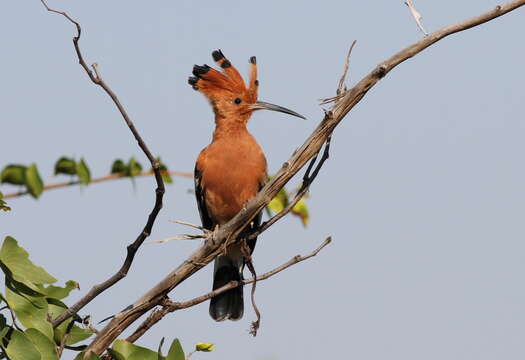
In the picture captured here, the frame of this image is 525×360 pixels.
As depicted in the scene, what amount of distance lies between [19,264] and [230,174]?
2.40m

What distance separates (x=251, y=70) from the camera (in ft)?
15.3

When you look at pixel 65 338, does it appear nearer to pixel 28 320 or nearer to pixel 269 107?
pixel 28 320

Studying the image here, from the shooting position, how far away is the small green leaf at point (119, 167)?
129 inches

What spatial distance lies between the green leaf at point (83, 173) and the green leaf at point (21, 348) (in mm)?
1188

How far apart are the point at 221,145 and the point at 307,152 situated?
245 centimetres

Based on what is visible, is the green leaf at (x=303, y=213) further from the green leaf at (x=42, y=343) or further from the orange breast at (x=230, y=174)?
the green leaf at (x=42, y=343)

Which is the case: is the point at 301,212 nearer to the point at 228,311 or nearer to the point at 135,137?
the point at 228,311

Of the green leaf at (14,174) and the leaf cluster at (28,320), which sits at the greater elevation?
the green leaf at (14,174)

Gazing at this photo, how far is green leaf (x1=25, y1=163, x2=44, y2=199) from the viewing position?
9.58ft

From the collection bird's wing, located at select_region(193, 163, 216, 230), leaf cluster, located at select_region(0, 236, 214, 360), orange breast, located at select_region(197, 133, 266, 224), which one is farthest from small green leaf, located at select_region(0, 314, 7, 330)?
bird's wing, located at select_region(193, 163, 216, 230)

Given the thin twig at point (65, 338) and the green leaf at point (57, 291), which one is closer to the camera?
the thin twig at point (65, 338)

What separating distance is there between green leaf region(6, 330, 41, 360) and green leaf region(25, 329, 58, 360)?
3 centimetres

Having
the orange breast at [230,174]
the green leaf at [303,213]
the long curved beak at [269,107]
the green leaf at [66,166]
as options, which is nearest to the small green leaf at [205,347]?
the green leaf at [66,166]

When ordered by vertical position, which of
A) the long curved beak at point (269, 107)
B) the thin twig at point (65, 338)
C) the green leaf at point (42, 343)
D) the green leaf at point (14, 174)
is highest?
the long curved beak at point (269, 107)
